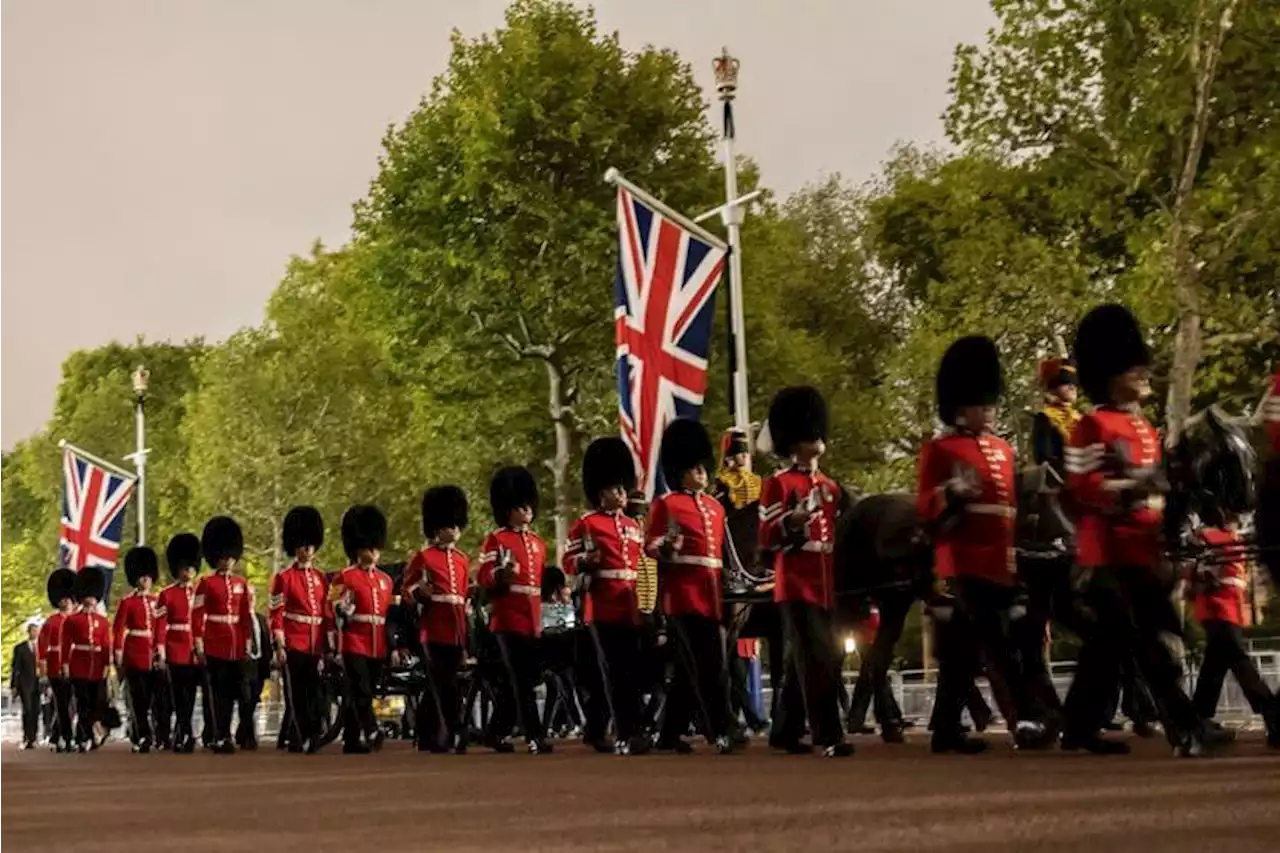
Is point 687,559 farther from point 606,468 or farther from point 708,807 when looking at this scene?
point 708,807

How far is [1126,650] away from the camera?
29.3 ft

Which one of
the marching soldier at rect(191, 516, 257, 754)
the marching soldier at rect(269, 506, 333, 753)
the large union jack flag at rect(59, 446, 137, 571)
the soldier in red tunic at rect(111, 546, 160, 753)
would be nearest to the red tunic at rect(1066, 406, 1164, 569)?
the marching soldier at rect(269, 506, 333, 753)

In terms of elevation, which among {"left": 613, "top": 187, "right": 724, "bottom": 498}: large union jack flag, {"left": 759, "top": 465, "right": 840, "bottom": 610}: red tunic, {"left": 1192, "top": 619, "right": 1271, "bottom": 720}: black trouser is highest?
{"left": 613, "top": 187, "right": 724, "bottom": 498}: large union jack flag

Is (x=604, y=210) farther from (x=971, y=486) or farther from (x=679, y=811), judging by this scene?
(x=679, y=811)

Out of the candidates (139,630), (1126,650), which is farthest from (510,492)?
(139,630)

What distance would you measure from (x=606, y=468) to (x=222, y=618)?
522 centimetres

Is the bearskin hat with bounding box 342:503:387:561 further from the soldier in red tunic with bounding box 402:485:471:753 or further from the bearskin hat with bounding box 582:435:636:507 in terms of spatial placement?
the bearskin hat with bounding box 582:435:636:507

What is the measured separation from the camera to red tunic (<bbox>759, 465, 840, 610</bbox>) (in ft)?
34.1

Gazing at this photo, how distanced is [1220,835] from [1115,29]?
76.5ft

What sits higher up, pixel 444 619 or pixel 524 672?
pixel 444 619

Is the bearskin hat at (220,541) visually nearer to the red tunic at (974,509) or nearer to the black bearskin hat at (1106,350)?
the red tunic at (974,509)

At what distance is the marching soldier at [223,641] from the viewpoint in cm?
1778

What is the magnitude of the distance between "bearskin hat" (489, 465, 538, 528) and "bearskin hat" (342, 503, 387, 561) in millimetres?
2140

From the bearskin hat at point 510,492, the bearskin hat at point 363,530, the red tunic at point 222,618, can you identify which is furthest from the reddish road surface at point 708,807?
the red tunic at point 222,618
